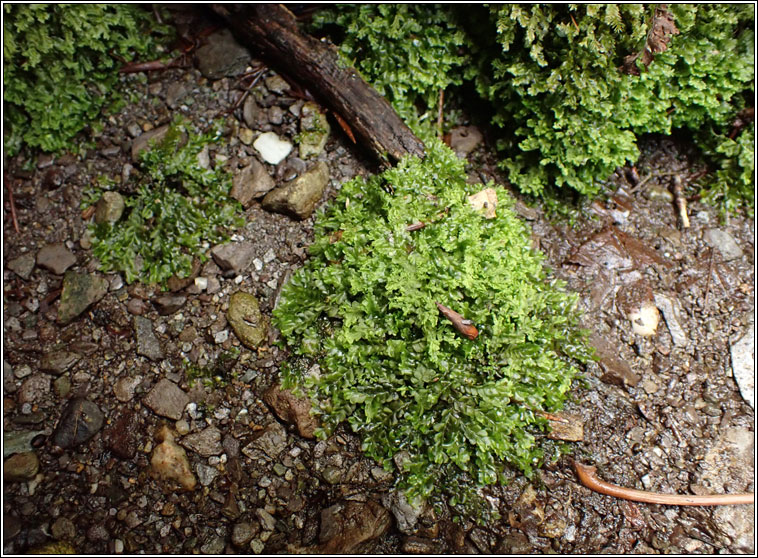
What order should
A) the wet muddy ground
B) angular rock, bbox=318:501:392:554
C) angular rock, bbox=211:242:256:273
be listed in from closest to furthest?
angular rock, bbox=318:501:392:554 < the wet muddy ground < angular rock, bbox=211:242:256:273

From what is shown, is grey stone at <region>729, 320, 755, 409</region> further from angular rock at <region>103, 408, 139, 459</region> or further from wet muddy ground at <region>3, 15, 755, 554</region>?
angular rock at <region>103, 408, 139, 459</region>

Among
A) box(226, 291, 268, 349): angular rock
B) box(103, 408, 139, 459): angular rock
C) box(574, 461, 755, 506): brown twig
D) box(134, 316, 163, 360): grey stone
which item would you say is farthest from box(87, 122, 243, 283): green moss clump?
box(574, 461, 755, 506): brown twig

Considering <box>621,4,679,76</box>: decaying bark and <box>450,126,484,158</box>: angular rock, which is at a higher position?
<box>621,4,679,76</box>: decaying bark

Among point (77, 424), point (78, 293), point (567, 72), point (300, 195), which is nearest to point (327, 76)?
point (300, 195)

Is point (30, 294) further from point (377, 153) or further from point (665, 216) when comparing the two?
point (665, 216)

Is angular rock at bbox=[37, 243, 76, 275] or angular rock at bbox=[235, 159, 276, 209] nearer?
angular rock at bbox=[37, 243, 76, 275]

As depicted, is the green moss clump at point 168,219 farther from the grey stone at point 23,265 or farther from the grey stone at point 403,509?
the grey stone at point 403,509

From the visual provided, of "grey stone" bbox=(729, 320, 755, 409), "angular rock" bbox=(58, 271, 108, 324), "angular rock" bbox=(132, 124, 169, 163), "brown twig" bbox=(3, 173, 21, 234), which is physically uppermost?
"brown twig" bbox=(3, 173, 21, 234)
